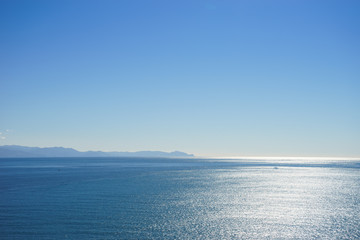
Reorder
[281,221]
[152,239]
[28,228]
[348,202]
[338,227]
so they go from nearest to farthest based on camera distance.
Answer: [152,239] → [28,228] → [338,227] → [281,221] → [348,202]

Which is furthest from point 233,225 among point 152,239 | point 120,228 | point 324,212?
point 324,212

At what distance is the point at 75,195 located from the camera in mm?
59469

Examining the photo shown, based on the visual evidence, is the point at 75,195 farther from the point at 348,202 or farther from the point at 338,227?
the point at 348,202

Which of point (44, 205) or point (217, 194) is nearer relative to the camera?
point (44, 205)

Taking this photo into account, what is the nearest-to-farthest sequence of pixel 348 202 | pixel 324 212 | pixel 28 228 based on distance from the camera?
1. pixel 28 228
2. pixel 324 212
3. pixel 348 202

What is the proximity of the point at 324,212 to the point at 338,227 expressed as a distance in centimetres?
1030

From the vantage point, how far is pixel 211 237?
32875mm

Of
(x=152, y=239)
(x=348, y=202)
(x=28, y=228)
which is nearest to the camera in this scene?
(x=152, y=239)

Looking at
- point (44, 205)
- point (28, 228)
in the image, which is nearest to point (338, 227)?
point (28, 228)

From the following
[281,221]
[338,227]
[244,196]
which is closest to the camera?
[338,227]

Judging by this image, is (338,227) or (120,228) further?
(338,227)

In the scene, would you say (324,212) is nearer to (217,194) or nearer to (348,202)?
(348,202)

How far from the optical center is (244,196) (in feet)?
207

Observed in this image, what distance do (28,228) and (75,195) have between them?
83.6 ft
